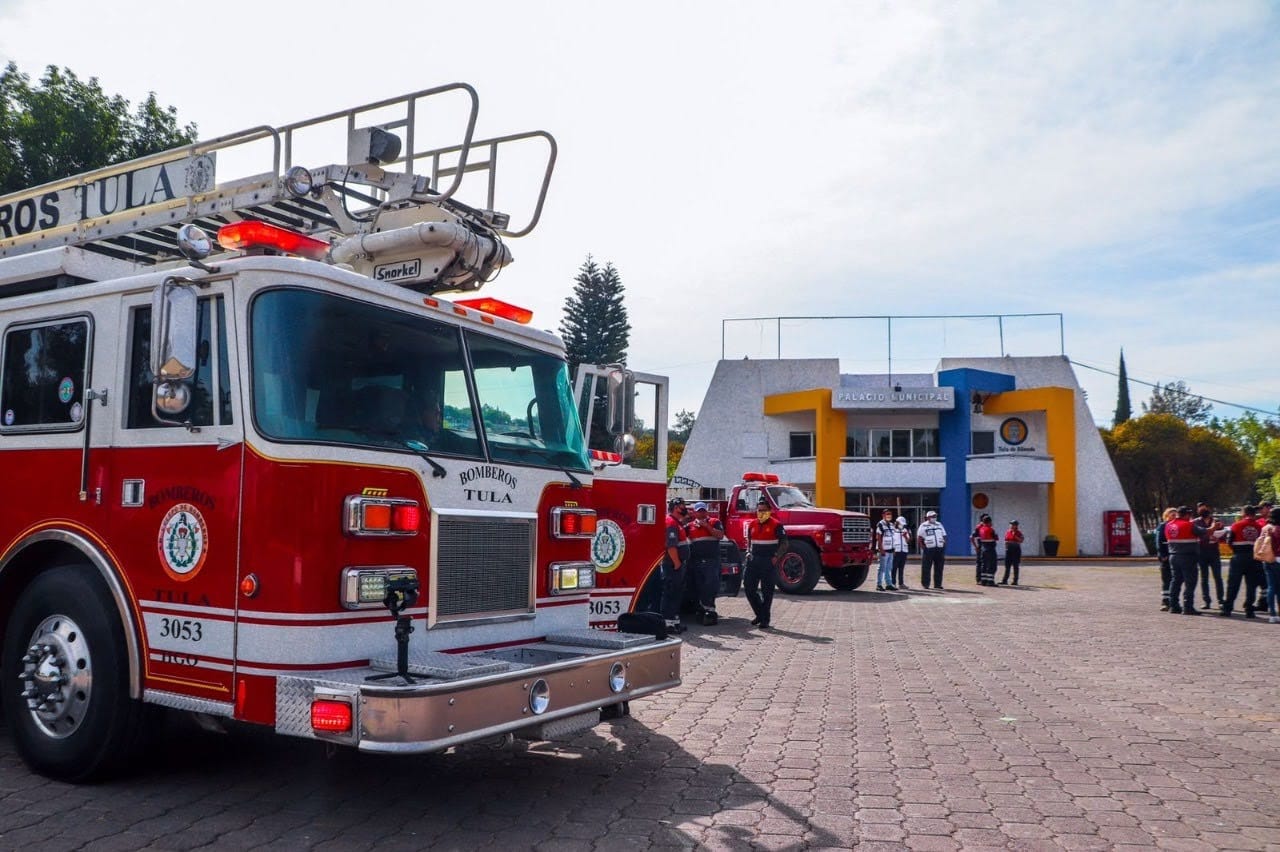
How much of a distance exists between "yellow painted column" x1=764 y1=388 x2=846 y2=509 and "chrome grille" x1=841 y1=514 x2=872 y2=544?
847 inches

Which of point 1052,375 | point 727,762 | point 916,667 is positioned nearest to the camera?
point 727,762

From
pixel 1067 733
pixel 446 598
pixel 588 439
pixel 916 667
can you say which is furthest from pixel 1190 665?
pixel 446 598

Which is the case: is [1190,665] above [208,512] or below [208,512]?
below

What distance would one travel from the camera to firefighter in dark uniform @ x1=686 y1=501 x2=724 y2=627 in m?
14.2

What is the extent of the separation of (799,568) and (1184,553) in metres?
6.76

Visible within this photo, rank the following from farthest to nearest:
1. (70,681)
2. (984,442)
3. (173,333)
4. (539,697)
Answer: (984,442) < (70,681) < (539,697) < (173,333)

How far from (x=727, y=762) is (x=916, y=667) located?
457 centimetres

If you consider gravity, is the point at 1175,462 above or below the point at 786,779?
above

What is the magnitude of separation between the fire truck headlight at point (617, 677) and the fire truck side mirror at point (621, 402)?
2.17 m

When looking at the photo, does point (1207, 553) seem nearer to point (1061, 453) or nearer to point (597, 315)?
point (1061, 453)

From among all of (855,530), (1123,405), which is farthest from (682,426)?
(855,530)

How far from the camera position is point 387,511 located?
15.9 ft

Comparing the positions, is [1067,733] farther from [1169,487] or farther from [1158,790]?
[1169,487]

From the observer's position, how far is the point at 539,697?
4867 mm
